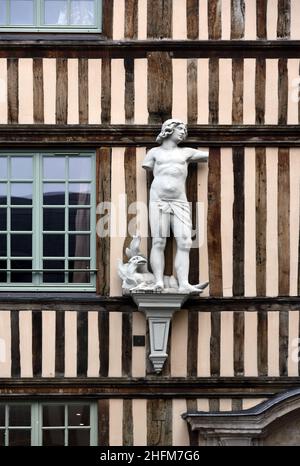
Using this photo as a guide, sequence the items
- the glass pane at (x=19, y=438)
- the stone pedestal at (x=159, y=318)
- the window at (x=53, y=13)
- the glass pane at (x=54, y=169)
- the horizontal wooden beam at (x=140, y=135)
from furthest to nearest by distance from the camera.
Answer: the window at (x=53, y=13), the glass pane at (x=54, y=169), the horizontal wooden beam at (x=140, y=135), the glass pane at (x=19, y=438), the stone pedestal at (x=159, y=318)

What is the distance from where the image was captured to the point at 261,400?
1581cm

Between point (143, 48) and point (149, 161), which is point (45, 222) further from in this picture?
point (143, 48)

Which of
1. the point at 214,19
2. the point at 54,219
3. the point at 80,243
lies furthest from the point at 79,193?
the point at 214,19

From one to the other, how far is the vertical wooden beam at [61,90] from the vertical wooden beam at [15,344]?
1.98 meters

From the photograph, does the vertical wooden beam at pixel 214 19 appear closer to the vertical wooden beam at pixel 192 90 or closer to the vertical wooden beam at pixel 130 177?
the vertical wooden beam at pixel 192 90

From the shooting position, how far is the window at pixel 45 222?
16.0 m

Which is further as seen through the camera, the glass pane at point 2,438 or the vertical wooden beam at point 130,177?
the vertical wooden beam at point 130,177

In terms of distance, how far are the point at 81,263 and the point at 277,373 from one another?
221 centimetres

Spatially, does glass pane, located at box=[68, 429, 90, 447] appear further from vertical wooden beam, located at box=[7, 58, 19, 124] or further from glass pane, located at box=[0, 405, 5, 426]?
vertical wooden beam, located at box=[7, 58, 19, 124]

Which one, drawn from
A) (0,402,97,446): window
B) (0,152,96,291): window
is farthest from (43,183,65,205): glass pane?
(0,402,97,446): window

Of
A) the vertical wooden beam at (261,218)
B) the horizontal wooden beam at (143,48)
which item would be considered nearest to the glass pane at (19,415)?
the vertical wooden beam at (261,218)

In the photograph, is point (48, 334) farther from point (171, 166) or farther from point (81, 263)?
point (171, 166)

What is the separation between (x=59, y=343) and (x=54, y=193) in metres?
1.49

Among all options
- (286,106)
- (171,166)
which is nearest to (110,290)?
(171,166)
